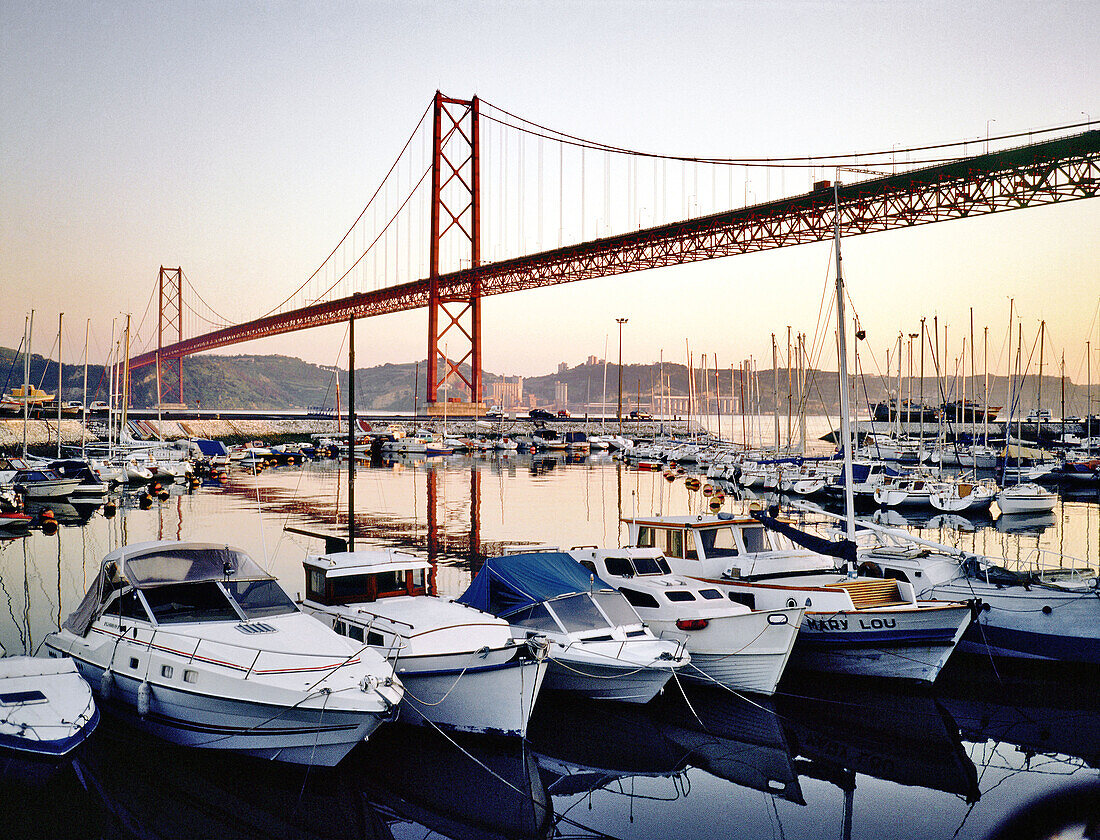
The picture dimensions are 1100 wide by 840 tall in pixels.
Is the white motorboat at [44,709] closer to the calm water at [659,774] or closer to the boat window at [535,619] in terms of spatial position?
Answer: the calm water at [659,774]

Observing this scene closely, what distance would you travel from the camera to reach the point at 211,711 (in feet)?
28.4

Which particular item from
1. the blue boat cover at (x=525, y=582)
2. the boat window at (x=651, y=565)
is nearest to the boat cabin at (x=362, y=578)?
the blue boat cover at (x=525, y=582)

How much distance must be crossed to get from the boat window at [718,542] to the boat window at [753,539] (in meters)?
0.20

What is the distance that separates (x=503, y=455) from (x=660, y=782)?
6042 cm

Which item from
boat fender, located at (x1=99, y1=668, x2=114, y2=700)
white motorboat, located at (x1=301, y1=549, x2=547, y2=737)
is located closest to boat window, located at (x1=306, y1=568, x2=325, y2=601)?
white motorboat, located at (x1=301, y1=549, x2=547, y2=737)

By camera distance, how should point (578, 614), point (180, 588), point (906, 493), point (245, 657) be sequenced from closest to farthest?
1. point (245, 657)
2. point (180, 588)
3. point (578, 614)
4. point (906, 493)

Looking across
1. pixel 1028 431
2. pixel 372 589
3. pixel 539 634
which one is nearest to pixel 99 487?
pixel 372 589

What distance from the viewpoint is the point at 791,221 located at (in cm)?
5116

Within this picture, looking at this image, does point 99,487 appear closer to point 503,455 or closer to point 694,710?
point 694,710

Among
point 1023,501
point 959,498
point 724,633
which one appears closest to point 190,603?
point 724,633

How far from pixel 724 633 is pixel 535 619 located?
2.45 metres

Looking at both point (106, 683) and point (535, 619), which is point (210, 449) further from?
point (535, 619)

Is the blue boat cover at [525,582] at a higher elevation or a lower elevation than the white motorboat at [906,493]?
higher

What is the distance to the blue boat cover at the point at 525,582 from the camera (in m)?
11.2
